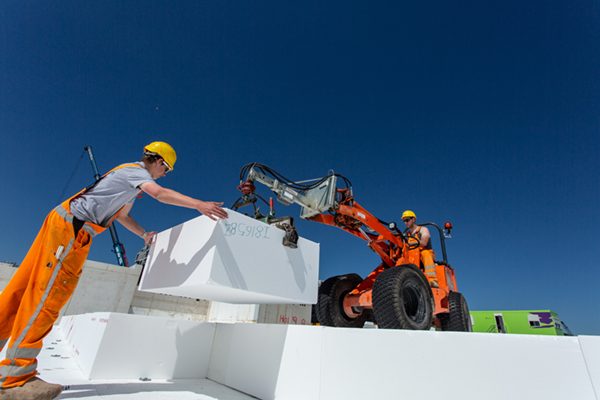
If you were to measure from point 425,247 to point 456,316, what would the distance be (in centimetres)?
100

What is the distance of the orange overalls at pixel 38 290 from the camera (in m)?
1.44

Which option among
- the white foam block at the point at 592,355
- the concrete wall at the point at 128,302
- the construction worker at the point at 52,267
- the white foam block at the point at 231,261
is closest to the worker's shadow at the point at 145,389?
the construction worker at the point at 52,267

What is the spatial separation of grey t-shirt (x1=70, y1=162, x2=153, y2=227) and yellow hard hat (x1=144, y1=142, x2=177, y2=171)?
0.24 m

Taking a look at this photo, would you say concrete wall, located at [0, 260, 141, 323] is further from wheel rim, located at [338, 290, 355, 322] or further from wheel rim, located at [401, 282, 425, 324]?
wheel rim, located at [401, 282, 425, 324]

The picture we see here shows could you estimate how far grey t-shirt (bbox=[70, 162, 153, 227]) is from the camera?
1729 millimetres

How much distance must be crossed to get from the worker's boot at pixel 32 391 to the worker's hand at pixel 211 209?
118 centimetres

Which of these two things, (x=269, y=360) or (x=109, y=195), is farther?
(x=269, y=360)

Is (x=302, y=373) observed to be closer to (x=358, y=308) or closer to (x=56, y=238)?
(x=56, y=238)

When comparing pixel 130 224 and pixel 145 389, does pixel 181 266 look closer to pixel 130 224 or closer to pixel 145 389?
pixel 130 224

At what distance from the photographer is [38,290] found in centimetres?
154

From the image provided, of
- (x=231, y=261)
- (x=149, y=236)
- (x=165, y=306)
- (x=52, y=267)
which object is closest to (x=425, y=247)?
(x=231, y=261)

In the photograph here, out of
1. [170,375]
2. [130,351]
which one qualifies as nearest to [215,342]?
[170,375]

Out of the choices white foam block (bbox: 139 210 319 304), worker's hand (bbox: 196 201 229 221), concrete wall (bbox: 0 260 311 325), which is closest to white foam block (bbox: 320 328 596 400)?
white foam block (bbox: 139 210 319 304)

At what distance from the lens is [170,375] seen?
7.59 feet
